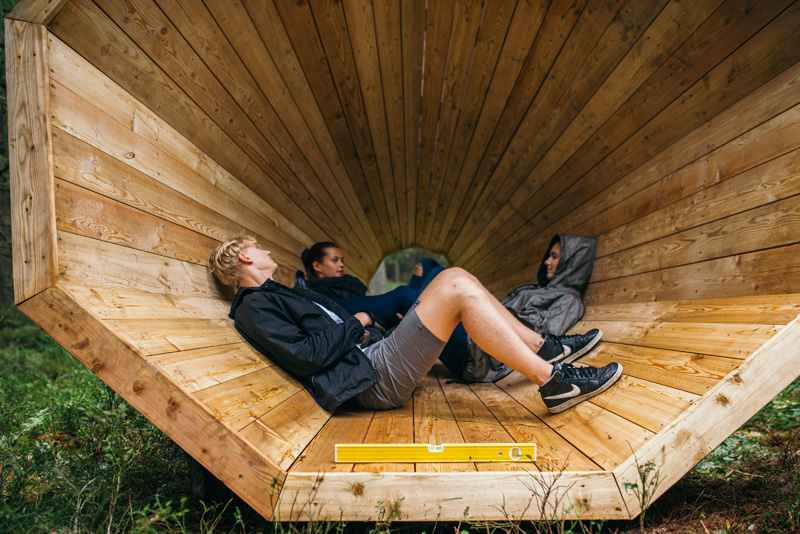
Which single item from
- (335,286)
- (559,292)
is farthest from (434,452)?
(335,286)

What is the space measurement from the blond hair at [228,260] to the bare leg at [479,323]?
2.99ft

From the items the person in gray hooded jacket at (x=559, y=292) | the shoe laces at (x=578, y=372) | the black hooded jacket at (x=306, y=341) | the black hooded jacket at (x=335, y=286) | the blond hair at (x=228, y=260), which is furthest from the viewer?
the black hooded jacket at (x=335, y=286)

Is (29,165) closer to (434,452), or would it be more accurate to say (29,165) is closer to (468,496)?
(434,452)

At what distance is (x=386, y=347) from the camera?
2.04m

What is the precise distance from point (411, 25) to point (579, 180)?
163cm

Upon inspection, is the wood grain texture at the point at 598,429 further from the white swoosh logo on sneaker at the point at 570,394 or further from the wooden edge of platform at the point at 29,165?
the wooden edge of platform at the point at 29,165

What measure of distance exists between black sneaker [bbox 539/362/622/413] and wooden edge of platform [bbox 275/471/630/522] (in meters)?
0.50

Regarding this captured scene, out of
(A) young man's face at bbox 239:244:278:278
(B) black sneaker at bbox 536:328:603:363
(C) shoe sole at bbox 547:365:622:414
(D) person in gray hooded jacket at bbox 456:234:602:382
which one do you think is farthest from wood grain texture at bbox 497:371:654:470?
(A) young man's face at bbox 239:244:278:278

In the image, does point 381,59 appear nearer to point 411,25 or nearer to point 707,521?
point 411,25

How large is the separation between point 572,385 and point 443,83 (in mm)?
2674

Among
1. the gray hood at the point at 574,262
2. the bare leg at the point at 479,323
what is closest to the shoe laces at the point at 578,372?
the bare leg at the point at 479,323

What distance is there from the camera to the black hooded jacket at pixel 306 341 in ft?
6.11

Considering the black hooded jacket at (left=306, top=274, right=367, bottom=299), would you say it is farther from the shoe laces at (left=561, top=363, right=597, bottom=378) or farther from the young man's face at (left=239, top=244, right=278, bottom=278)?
the shoe laces at (left=561, top=363, right=597, bottom=378)

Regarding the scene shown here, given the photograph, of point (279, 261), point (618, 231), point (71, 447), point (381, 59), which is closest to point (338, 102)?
point (381, 59)
